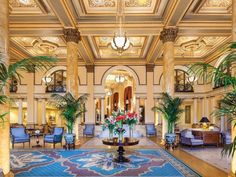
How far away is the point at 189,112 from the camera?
21203 mm

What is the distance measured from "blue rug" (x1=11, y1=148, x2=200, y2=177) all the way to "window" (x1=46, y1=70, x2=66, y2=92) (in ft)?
30.7

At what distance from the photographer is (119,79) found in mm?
19141

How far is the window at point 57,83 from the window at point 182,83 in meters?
8.27

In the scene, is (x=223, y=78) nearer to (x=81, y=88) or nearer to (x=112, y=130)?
(x=112, y=130)

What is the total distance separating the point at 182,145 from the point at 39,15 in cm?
828

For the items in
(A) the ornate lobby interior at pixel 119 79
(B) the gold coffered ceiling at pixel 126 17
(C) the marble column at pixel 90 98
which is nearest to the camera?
(A) the ornate lobby interior at pixel 119 79

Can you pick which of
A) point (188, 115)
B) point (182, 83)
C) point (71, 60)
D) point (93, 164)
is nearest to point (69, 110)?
point (71, 60)

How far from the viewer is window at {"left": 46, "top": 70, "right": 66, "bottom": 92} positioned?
17.9m

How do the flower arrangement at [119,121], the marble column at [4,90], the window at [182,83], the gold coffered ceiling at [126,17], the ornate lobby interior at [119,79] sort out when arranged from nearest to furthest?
the marble column at [4,90] < the ornate lobby interior at [119,79] < the flower arrangement at [119,121] < the gold coffered ceiling at [126,17] < the window at [182,83]

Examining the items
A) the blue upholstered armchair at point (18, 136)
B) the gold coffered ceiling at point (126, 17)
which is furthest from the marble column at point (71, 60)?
the blue upholstered armchair at point (18, 136)

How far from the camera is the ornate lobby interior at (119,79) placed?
595 cm

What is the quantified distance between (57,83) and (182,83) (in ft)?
30.1

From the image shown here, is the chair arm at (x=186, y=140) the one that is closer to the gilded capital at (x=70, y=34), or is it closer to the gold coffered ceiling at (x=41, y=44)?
the gilded capital at (x=70, y=34)

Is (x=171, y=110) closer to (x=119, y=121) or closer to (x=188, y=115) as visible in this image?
(x=119, y=121)
